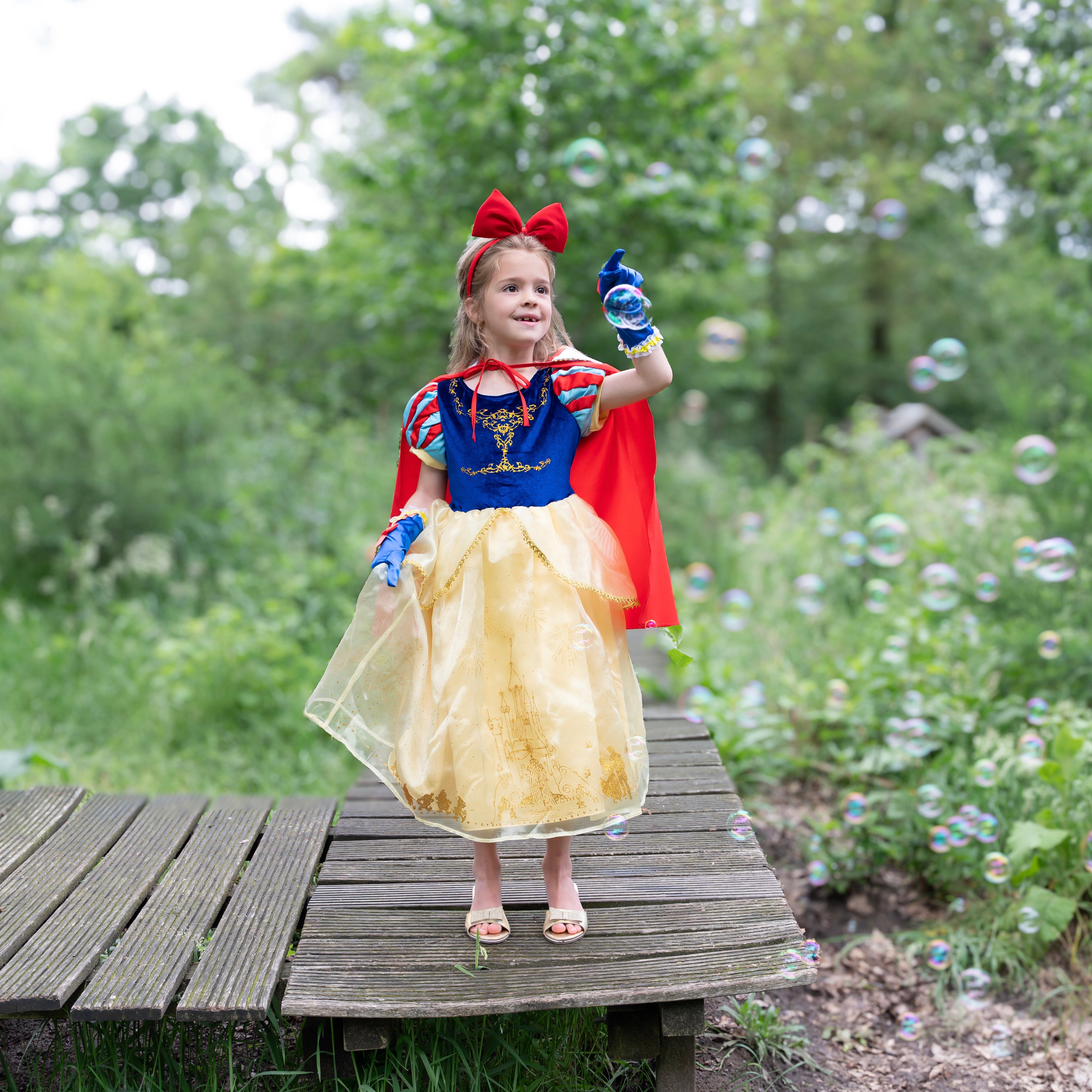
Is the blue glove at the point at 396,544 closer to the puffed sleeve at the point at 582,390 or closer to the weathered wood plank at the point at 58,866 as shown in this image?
the puffed sleeve at the point at 582,390

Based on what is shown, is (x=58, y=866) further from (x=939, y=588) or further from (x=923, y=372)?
(x=923, y=372)

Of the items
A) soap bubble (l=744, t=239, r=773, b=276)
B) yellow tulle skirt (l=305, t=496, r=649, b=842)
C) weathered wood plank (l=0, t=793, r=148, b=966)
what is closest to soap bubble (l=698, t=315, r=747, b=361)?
yellow tulle skirt (l=305, t=496, r=649, b=842)

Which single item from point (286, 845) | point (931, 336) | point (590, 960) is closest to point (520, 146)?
point (286, 845)

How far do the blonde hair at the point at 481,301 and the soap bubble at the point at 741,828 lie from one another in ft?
4.74

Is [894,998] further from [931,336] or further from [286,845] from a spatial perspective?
[931,336]

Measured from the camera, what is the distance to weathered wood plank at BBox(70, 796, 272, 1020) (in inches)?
80.8

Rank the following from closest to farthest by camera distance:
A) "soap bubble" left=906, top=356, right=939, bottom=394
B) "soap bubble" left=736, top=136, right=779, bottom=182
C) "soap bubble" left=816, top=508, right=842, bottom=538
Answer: "soap bubble" left=736, top=136, right=779, bottom=182, "soap bubble" left=906, top=356, right=939, bottom=394, "soap bubble" left=816, top=508, right=842, bottom=538

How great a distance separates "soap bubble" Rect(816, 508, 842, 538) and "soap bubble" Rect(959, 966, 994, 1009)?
98.7 inches

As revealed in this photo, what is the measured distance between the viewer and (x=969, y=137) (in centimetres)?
988

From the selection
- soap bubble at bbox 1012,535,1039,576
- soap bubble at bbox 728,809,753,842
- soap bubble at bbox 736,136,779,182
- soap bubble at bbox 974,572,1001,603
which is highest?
soap bubble at bbox 736,136,779,182

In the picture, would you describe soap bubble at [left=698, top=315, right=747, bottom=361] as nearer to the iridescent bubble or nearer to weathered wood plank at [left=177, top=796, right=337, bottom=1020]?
the iridescent bubble

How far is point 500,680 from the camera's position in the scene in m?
2.23

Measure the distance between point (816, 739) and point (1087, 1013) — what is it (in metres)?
1.68

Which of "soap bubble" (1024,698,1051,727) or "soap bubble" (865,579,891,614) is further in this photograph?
"soap bubble" (865,579,891,614)
